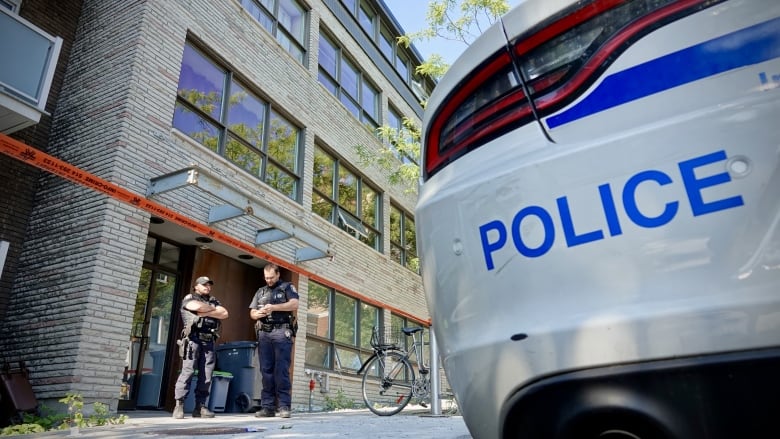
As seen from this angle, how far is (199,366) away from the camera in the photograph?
6.02m

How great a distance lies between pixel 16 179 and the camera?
293 inches

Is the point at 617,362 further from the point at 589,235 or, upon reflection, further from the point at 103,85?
the point at 103,85

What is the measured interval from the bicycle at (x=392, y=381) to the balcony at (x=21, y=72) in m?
5.49

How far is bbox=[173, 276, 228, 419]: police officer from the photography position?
19.4 ft

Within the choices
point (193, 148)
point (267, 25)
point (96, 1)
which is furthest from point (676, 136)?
point (267, 25)

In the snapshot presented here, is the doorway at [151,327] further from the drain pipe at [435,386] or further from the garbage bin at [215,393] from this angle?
the drain pipe at [435,386]

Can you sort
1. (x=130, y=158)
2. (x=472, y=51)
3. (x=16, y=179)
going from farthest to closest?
(x=16, y=179)
(x=130, y=158)
(x=472, y=51)

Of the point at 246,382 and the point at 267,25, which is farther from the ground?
the point at 267,25

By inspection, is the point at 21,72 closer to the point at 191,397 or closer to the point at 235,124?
the point at 235,124

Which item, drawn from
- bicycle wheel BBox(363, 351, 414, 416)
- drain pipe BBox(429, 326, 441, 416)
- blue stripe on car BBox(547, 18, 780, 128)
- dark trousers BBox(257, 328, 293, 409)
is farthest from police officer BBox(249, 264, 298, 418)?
blue stripe on car BBox(547, 18, 780, 128)

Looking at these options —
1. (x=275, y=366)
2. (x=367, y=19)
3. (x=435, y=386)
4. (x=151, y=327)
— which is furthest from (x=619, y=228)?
(x=367, y=19)

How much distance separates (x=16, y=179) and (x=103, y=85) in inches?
71.7

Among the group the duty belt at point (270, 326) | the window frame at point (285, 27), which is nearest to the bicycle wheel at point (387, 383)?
the duty belt at point (270, 326)

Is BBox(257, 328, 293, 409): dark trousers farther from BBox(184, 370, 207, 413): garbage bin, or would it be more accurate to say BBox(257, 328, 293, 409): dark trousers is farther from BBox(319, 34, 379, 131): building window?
BBox(319, 34, 379, 131): building window
